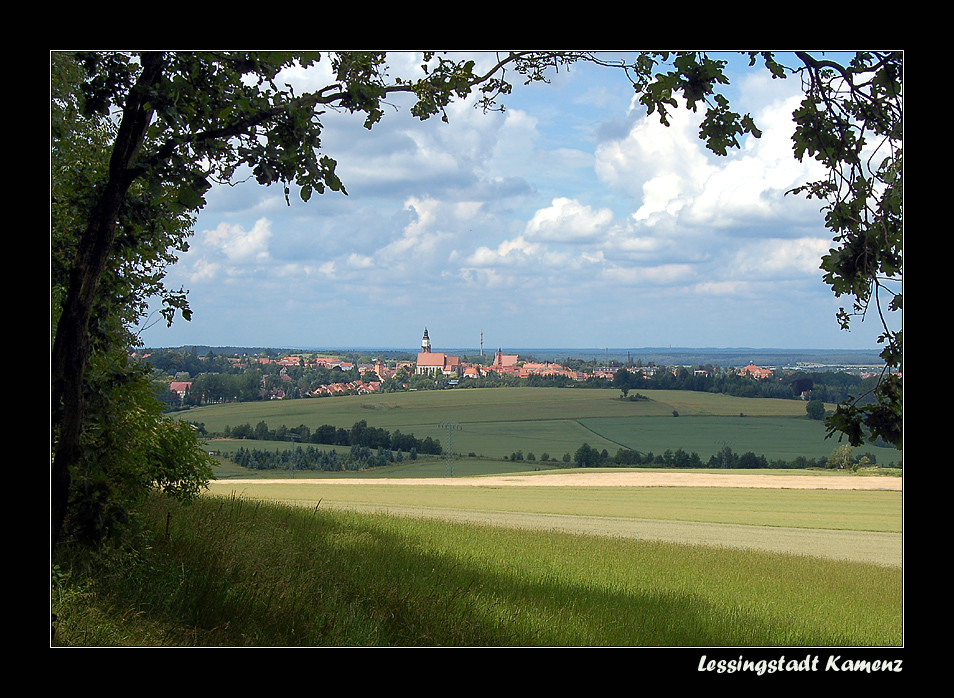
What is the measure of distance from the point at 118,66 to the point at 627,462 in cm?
7532

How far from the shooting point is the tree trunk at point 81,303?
5.25 meters

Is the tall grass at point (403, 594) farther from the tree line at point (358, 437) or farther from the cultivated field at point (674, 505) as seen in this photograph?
the tree line at point (358, 437)

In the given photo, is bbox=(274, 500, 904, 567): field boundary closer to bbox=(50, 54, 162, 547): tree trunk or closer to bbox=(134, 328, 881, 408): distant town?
bbox=(134, 328, 881, 408): distant town

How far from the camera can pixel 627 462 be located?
252ft

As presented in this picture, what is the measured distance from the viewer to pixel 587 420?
316 ft

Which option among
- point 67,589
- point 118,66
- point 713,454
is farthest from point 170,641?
point 713,454

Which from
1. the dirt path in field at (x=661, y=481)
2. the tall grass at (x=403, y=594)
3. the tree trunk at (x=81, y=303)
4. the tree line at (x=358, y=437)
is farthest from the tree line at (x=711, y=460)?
the tree trunk at (x=81, y=303)

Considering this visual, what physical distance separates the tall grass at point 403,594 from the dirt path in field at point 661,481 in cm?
3393

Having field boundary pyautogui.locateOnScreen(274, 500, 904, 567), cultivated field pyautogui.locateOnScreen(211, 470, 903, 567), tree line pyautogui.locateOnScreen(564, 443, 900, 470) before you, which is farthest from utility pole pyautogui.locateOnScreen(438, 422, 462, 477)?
field boundary pyautogui.locateOnScreen(274, 500, 904, 567)

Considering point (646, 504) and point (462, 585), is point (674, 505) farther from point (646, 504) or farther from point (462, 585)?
point (462, 585)

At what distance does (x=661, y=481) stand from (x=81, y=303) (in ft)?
163

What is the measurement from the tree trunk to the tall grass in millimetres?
917

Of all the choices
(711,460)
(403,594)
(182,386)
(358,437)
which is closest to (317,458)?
(358,437)
